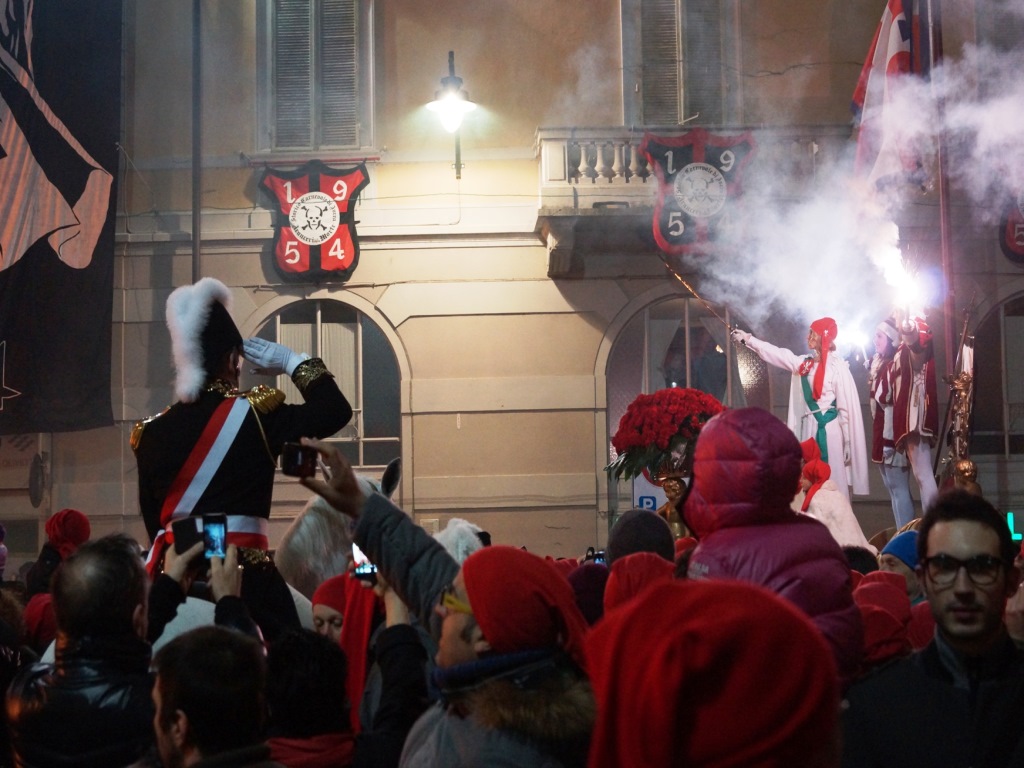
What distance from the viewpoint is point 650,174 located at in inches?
569

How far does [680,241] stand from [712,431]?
1162 cm

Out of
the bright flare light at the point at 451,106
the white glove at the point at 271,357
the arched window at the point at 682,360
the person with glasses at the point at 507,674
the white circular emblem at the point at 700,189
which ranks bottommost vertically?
the person with glasses at the point at 507,674

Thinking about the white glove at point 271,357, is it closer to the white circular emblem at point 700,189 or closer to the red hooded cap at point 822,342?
the red hooded cap at point 822,342

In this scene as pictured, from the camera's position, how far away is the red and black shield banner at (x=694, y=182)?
1421 cm

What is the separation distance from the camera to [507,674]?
216cm

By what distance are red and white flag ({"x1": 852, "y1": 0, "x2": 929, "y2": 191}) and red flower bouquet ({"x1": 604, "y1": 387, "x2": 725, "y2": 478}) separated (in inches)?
191

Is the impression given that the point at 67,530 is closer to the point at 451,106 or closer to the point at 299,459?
the point at 299,459

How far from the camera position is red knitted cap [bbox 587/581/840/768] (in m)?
1.24

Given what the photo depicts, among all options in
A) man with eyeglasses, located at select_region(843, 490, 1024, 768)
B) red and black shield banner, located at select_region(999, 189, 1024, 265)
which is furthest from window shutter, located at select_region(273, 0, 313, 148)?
man with eyeglasses, located at select_region(843, 490, 1024, 768)

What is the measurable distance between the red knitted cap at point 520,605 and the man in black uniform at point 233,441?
6.03 feet

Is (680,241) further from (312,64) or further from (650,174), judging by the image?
(312,64)

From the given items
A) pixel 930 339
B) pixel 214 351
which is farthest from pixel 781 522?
pixel 930 339

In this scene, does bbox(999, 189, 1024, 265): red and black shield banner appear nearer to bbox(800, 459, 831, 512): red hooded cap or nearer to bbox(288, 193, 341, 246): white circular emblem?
bbox(800, 459, 831, 512): red hooded cap

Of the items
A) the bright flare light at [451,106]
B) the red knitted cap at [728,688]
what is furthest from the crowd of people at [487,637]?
the bright flare light at [451,106]
